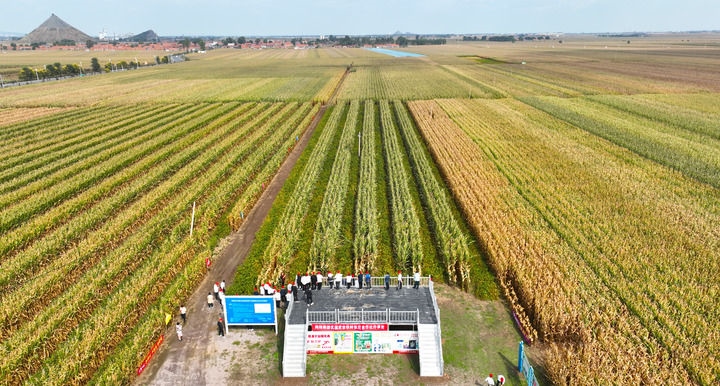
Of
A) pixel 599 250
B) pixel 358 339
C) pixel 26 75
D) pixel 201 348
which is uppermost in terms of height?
pixel 26 75

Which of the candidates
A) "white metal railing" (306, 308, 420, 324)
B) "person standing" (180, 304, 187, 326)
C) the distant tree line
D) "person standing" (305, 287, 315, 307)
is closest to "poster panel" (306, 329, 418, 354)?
"white metal railing" (306, 308, 420, 324)

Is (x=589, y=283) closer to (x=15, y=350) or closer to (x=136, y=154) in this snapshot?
(x=15, y=350)

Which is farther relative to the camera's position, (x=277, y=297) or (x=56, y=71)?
(x=56, y=71)

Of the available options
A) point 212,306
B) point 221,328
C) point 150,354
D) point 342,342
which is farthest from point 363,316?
point 150,354

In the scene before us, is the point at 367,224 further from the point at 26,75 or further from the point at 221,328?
the point at 26,75

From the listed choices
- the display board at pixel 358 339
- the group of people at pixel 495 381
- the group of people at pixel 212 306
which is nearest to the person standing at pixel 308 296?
the display board at pixel 358 339

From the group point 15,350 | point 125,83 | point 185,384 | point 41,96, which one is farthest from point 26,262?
point 125,83
